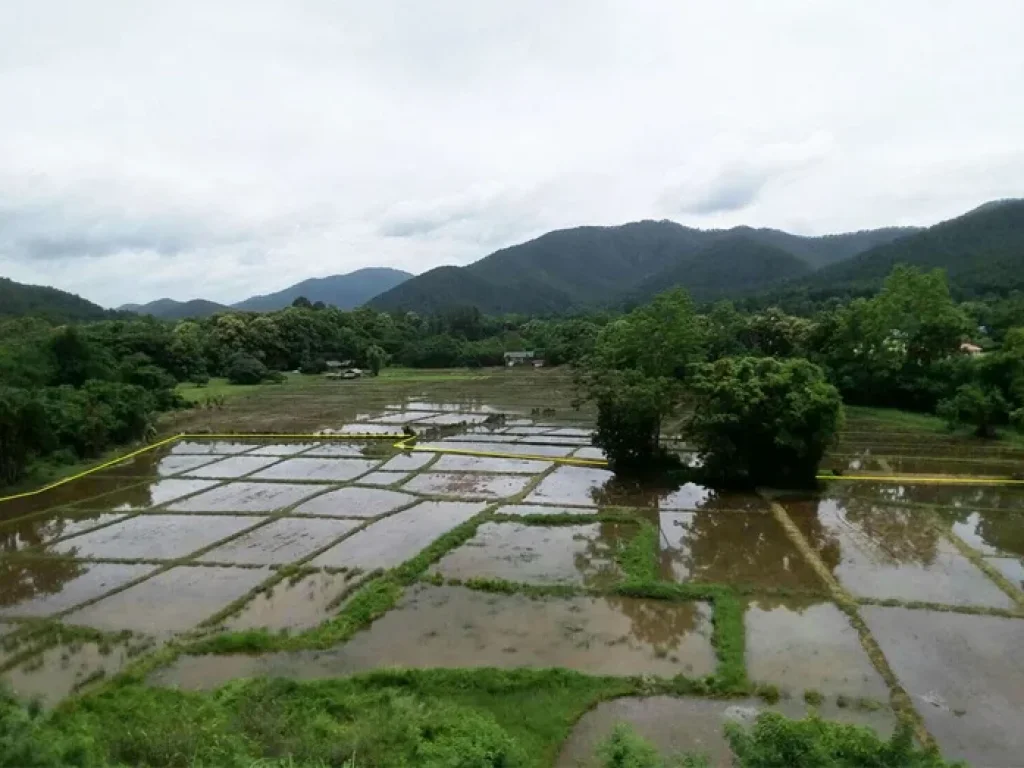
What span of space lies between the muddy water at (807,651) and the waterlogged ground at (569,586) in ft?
0.12

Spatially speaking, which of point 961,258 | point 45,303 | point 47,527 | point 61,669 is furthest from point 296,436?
point 961,258

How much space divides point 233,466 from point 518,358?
37.6 metres

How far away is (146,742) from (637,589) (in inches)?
297

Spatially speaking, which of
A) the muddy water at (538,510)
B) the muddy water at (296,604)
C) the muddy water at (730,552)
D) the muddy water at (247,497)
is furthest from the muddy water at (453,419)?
the muddy water at (296,604)

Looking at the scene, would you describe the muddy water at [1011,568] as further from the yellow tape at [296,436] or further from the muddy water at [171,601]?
the yellow tape at [296,436]

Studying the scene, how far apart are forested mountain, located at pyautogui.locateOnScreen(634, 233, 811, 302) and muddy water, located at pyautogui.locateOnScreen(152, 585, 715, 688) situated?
121 m

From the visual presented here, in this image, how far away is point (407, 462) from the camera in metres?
23.1

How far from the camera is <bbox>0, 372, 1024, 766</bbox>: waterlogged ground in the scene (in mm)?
9125

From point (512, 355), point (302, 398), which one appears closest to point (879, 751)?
point (302, 398)

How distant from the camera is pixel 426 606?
38.9ft

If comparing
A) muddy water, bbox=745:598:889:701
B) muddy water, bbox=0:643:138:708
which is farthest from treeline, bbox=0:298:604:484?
muddy water, bbox=745:598:889:701

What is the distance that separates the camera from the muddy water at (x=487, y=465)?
2162 centimetres

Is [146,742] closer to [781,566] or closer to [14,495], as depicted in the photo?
[781,566]

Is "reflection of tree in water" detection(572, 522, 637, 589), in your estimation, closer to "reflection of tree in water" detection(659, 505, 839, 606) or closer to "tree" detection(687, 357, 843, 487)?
"reflection of tree in water" detection(659, 505, 839, 606)
